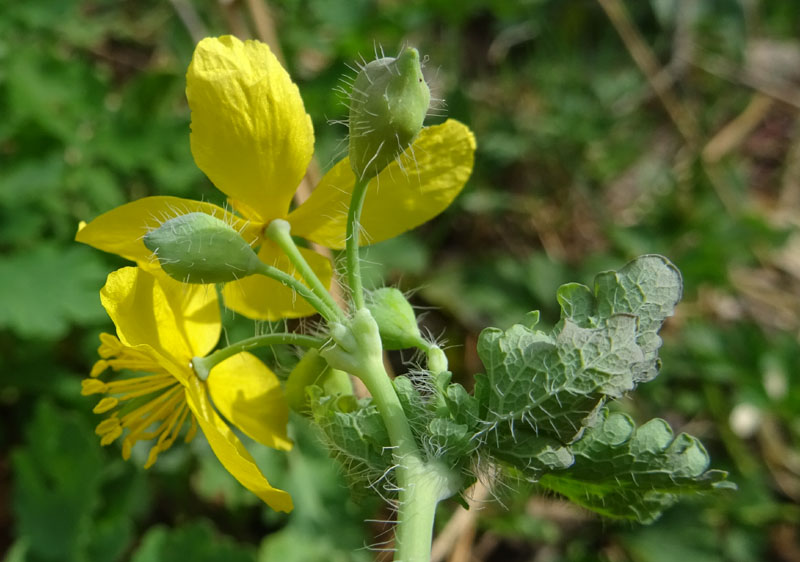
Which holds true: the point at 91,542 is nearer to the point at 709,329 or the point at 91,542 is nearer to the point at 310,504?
the point at 310,504

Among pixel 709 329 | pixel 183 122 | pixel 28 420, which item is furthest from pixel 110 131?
pixel 709 329

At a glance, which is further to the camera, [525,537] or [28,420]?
[525,537]

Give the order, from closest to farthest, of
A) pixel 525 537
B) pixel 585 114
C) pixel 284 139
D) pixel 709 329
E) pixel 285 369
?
pixel 284 139 < pixel 285 369 < pixel 525 537 < pixel 709 329 < pixel 585 114

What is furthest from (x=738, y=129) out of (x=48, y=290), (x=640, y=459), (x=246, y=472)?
(x=246, y=472)

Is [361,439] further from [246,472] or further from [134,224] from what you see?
[134,224]

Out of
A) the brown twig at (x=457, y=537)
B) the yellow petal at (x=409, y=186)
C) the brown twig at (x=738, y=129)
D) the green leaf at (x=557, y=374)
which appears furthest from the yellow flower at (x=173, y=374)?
the brown twig at (x=738, y=129)

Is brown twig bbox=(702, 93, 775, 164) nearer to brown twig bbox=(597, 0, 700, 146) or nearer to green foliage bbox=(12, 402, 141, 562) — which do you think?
brown twig bbox=(597, 0, 700, 146)

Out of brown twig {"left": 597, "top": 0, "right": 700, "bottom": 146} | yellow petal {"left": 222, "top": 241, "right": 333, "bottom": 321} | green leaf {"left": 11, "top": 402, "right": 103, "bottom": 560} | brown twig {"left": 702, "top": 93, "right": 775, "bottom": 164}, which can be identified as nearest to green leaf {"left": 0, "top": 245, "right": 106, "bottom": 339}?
green leaf {"left": 11, "top": 402, "right": 103, "bottom": 560}
